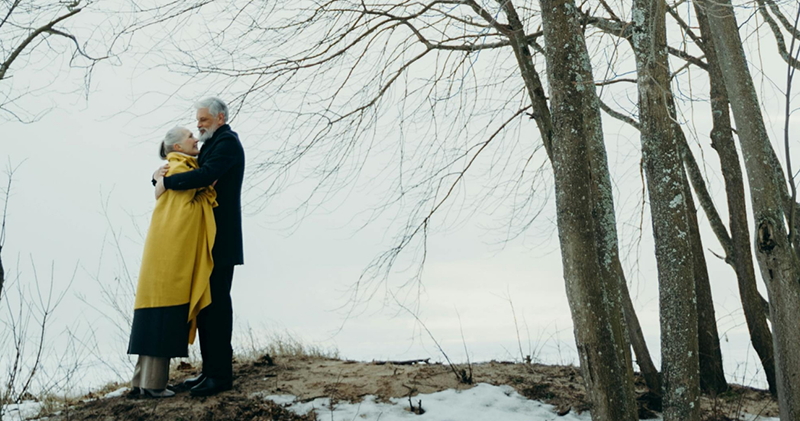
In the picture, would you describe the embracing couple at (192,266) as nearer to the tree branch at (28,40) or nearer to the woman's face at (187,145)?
the woman's face at (187,145)

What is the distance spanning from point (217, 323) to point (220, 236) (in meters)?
0.64

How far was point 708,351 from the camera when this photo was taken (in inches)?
228

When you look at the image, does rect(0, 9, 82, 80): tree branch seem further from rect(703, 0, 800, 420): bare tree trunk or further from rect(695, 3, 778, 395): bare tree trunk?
rect(695, 3, 778, 395): bare tree trunk

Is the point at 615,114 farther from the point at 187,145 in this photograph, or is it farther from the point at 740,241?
the point at 187,145

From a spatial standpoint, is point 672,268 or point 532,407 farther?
point 532,407

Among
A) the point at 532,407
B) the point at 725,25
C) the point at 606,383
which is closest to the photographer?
the point at 606,383

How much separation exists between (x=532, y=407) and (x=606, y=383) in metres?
1.42

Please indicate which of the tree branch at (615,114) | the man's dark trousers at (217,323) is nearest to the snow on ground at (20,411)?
the man's dark trousers at (217,323)

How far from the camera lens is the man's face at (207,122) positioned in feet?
16.9

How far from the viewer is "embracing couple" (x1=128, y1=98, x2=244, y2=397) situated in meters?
4.80

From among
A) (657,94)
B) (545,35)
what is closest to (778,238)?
(657,94)

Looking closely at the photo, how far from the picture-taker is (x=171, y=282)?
480 cm

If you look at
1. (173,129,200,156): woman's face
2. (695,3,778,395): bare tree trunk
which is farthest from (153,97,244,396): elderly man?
(695,3,778,395): bare tree trunk

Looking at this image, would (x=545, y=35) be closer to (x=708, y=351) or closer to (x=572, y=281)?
(x=572, y=281)
